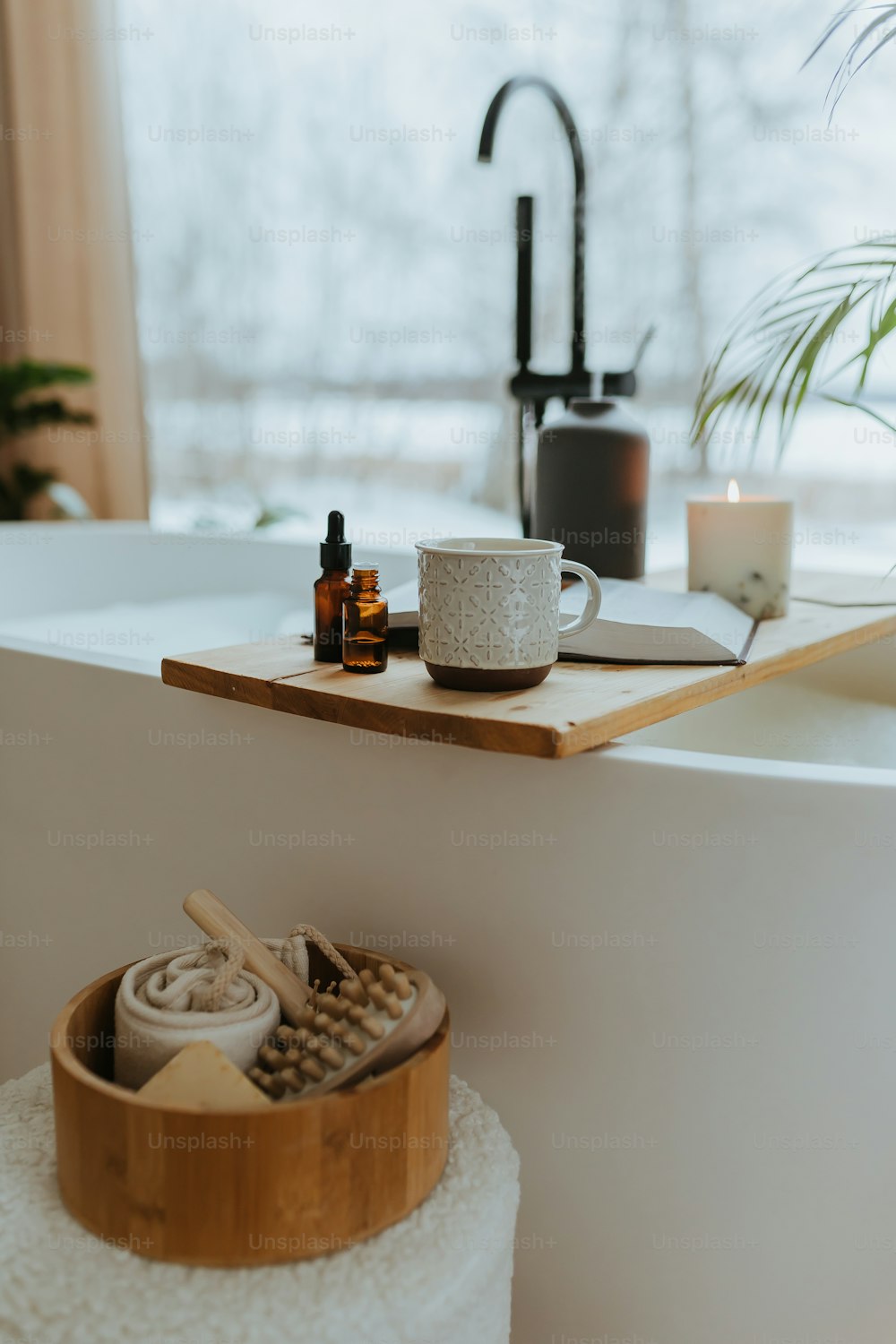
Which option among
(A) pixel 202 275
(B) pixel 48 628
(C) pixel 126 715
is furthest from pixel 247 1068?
(A) pixel 202 275

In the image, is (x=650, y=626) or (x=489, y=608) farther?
(x=650, y=626)

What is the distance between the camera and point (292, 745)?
0.99 metres

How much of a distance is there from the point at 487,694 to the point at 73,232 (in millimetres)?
2909

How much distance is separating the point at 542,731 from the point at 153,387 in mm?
2953

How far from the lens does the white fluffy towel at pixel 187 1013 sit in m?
0.75

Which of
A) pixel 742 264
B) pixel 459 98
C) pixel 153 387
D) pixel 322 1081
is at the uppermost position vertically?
pixel 459 98

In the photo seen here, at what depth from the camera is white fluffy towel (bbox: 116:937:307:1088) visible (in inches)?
29.5

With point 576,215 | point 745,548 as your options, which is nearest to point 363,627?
point 745,548

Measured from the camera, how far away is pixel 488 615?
84 cm

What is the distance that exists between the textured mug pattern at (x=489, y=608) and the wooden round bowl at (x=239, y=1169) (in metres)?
0.29

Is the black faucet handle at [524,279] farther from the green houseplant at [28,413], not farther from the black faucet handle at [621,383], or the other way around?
the green houseplant at [28,413]

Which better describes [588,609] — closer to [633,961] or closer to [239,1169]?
[633,961]

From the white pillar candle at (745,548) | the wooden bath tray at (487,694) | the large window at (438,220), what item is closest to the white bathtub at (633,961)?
the wooden bath tray at (487,694)

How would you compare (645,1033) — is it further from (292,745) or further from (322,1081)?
(292,745)
